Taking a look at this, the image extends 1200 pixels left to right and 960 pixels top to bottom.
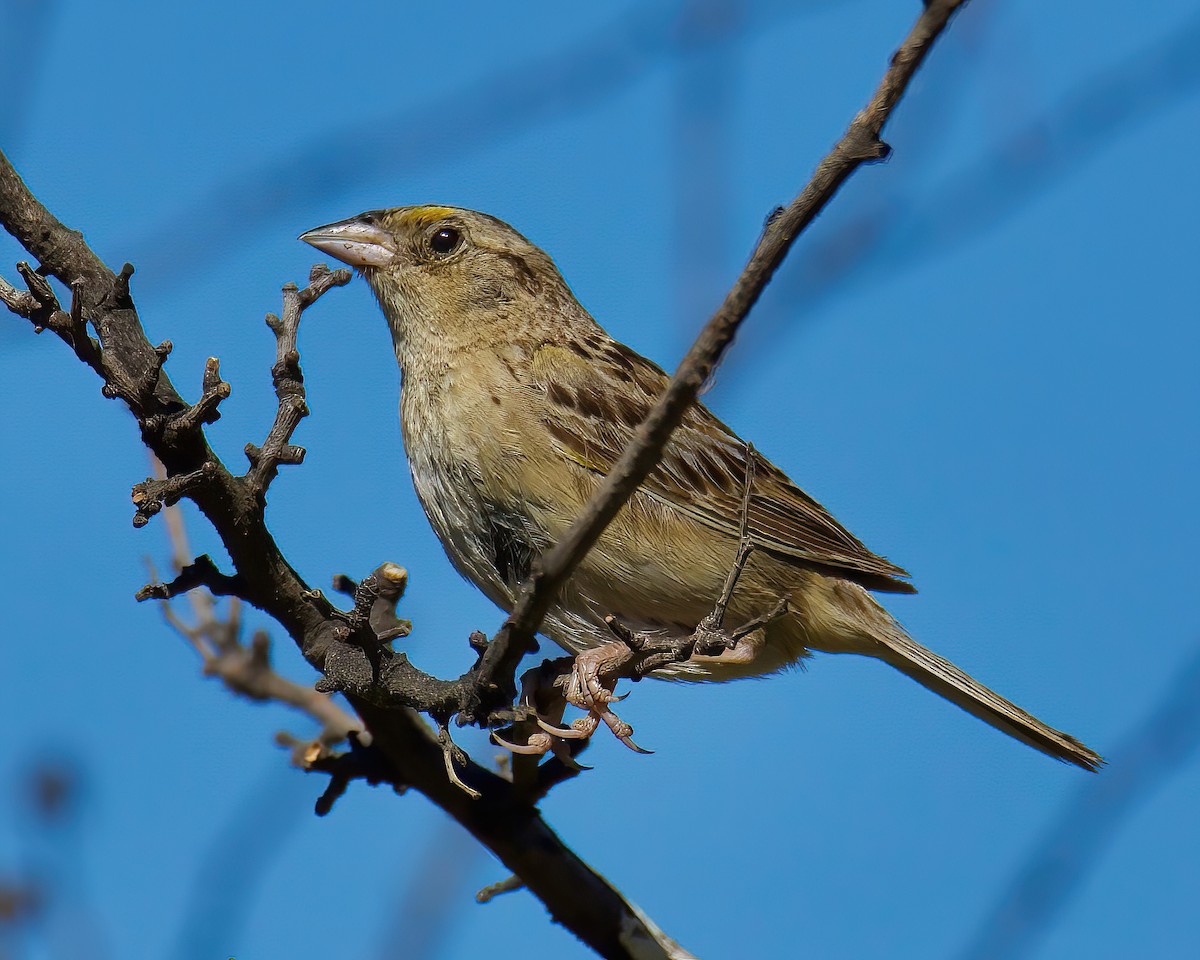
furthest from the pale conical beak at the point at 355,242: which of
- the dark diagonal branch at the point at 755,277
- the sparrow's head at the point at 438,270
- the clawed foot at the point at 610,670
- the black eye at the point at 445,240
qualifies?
the dark diagonal branch at the point at 755,277

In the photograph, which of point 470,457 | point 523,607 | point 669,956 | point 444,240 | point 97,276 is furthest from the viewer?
Result: point 444,240

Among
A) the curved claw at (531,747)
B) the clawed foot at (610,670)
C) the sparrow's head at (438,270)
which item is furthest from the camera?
the sparrow's head at (438,270)

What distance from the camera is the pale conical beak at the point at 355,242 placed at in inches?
192

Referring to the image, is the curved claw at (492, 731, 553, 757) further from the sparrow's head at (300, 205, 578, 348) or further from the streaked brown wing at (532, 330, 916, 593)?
the sparrow's head at (300, 205, 578, 348)

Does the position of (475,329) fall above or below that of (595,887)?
above

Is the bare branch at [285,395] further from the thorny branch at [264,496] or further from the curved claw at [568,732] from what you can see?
the curved claw at [568,732]

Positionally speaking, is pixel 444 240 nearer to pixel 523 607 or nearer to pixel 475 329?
pixel 475 329

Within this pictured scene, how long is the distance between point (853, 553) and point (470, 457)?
1374 mm

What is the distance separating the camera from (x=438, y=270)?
493 centimetres

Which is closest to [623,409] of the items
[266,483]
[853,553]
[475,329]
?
[475,329]

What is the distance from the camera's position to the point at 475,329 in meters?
4.71

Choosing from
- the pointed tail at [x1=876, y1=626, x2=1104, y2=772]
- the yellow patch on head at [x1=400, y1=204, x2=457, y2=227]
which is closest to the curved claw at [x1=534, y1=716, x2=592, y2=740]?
the pointed tail at [x1=876, y1=626, x2=1104, y2=772]

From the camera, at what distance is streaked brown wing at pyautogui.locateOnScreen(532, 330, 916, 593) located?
173 inches

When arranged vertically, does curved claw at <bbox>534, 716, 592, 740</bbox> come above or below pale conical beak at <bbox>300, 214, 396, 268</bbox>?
below
